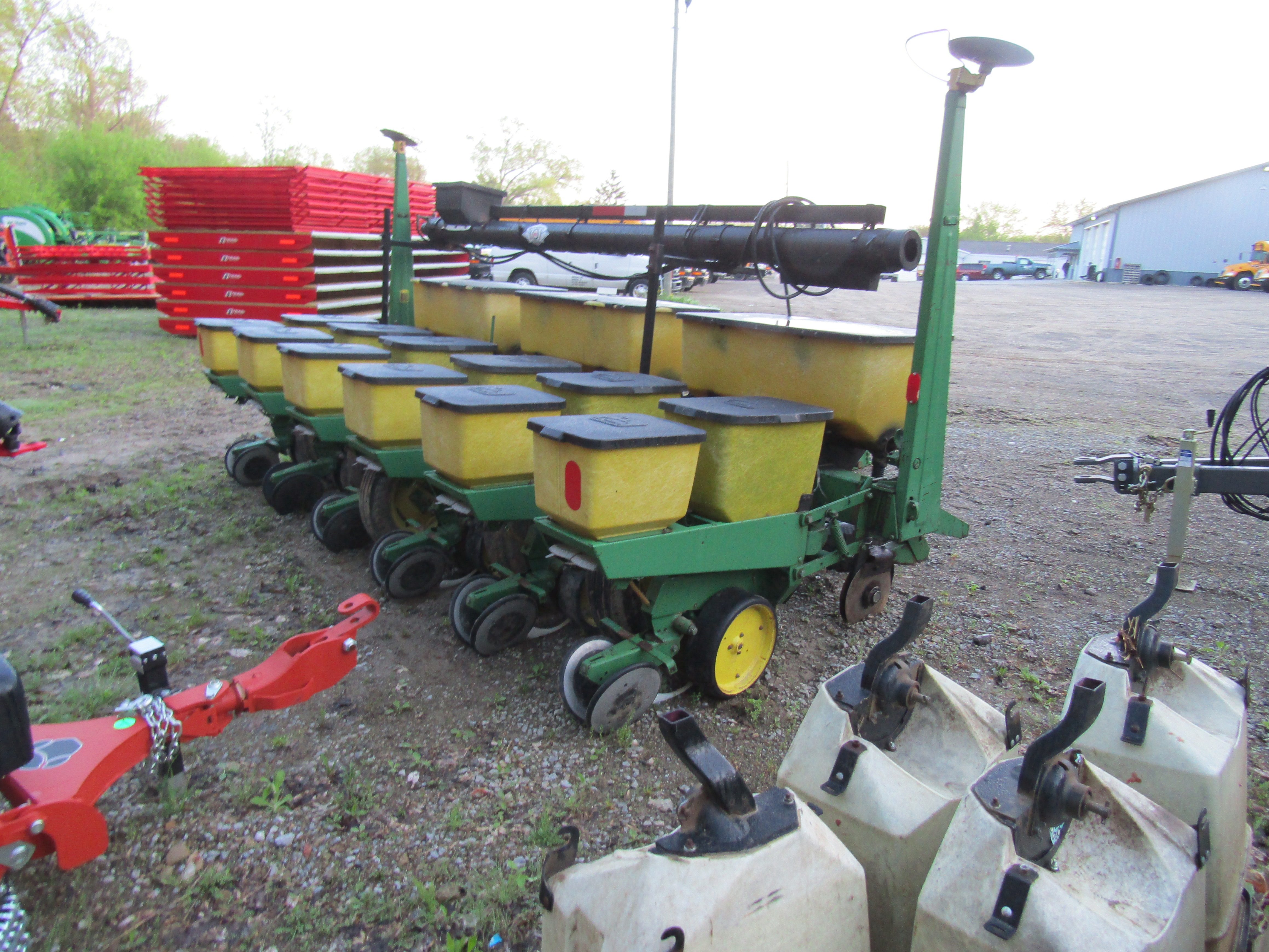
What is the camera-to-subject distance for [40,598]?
14.3ft

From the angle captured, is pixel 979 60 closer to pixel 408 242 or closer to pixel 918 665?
pixel 918 665

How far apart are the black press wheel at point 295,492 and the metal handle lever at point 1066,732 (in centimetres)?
493

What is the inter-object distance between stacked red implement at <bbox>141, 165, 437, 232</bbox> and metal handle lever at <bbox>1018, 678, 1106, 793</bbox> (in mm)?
11417

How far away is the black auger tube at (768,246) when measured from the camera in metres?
3.35

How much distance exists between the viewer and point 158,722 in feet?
8.02

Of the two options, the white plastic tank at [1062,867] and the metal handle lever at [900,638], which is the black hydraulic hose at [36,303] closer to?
the metal handle lever at [900,638]

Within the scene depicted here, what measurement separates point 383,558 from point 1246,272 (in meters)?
37.9

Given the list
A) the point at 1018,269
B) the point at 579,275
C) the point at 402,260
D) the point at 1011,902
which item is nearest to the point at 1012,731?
the point at 1011,902

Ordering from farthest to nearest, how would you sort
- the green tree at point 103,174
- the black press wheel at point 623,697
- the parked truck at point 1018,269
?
1. the parked truck at point 1018,269
2. the green tree at point 103,174
3. the black press wheel at point 623,697

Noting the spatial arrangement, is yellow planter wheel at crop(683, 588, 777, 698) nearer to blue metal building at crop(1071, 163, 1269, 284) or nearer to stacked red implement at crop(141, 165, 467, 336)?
stacked red implement at crop(141, 165, 467, 336)

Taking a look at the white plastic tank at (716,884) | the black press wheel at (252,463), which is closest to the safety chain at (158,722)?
the white plastic tank at (716,884)

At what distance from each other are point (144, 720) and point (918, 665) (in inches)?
86.3

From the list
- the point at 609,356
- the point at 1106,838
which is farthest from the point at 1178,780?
the point at 609,356

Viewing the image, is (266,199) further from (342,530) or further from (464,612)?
(464,612)
